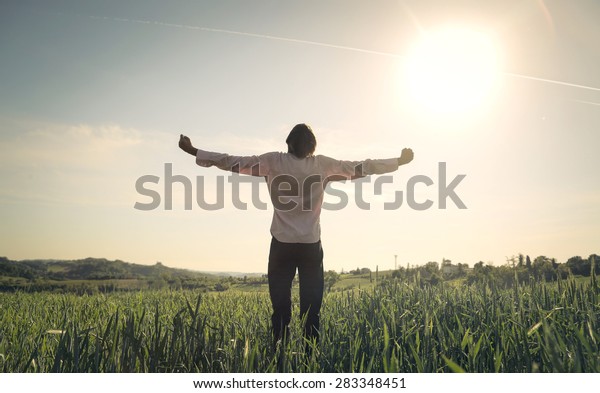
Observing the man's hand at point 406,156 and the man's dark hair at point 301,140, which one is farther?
the man's hand at point 406,156

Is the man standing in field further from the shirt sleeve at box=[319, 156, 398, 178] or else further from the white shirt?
the shirt sleeve at box=[319, 156, 398, 178]

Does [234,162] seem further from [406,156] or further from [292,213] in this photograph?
[406,156]

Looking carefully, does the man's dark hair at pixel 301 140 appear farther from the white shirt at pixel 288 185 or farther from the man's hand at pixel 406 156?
the man's hand at pixel 406 156

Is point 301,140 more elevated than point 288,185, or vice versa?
point 301,140

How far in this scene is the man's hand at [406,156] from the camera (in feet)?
17.5

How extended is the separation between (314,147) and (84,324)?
15.9 feet

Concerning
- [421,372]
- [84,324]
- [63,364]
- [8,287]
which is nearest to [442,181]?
[421,372]

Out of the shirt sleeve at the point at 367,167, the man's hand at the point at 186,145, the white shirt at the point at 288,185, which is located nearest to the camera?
the white shirt at the point at 288,185

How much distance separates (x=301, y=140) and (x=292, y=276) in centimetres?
152

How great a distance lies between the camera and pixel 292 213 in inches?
191

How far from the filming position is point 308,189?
4945 mm

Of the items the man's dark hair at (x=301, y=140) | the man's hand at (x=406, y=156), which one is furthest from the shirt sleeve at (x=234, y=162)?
the man's hand at (x=406, y=156)

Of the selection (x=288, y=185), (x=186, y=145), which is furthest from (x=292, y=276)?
(x=186, y=145)
